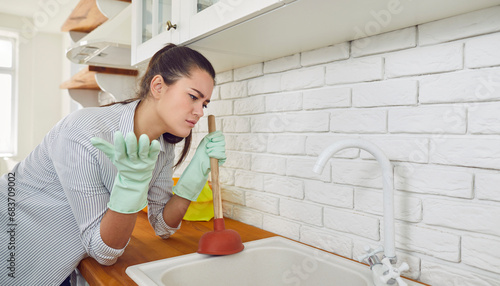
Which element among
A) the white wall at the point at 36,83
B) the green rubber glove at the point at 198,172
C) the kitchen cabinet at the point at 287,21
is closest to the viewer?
the kitchen cabinet at the point at 287,21

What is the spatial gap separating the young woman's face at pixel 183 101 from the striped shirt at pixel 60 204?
117mm

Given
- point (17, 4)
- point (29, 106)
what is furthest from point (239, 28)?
point (29, 106)

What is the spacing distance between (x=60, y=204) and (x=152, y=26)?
0.72 meters

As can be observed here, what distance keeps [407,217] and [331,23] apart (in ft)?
1.68

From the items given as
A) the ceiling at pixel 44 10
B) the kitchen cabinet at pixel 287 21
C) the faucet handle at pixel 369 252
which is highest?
the ceiling at pixel 44 10

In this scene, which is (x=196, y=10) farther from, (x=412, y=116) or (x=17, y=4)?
(x=17, y=4)

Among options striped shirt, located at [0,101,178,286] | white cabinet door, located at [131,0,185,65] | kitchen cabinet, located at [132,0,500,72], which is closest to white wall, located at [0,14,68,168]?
white cabinet door, located at [131,0,185,65]

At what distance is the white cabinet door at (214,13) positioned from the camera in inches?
30.2

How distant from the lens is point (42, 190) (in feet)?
3.48

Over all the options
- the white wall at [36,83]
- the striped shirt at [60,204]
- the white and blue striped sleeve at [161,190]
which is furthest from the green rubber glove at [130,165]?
the white wall at [36,83]

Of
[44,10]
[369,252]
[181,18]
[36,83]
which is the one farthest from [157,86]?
[36,83]

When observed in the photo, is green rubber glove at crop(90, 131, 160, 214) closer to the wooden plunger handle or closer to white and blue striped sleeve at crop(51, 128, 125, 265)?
white and blue striped sleeve at crop(51, 128, 125, 265)

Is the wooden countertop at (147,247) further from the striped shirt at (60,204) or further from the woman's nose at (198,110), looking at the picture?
the woman's nose at (198,110)

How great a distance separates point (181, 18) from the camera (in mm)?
1096
